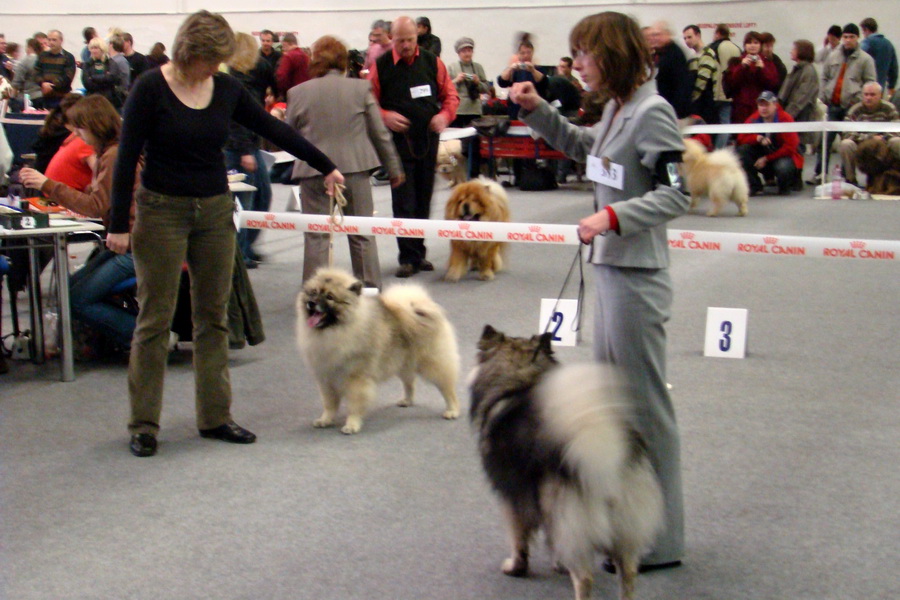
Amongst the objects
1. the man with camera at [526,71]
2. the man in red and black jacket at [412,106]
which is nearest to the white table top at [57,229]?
the man in red and black jacket at [412,106]

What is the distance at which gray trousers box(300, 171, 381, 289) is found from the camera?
5367 millimetres

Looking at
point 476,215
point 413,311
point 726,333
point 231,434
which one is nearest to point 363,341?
point 413,311

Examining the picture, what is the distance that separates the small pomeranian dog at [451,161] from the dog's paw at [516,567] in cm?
768

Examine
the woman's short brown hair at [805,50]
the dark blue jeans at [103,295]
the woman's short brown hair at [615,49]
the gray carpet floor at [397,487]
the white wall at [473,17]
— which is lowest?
the gray carpet floor at [397,487]

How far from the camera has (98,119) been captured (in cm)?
427

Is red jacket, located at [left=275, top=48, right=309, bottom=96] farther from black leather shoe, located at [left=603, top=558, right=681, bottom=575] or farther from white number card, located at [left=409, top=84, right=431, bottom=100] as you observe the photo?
black leather shoe, located at [left=603, top=558, right=681, bottom=575]

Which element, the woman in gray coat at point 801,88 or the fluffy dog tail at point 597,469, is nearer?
the fluffy dog tail at point 597,469

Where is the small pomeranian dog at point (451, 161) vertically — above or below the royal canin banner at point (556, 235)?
above

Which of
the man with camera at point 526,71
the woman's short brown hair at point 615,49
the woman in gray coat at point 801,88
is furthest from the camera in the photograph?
the woman in gray coat at point 801,88

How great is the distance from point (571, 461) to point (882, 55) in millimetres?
11737

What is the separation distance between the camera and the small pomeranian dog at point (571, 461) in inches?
77.9

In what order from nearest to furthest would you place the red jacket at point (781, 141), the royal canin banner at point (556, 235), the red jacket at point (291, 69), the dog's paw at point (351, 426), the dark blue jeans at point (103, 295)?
the dog's paw at point (351, 426)
the dark blue jeans at point (103, 295)
the royal canin banner at point (556, 235)
the red jacket at point (291, 69)
the red jacket at point (781, 141)

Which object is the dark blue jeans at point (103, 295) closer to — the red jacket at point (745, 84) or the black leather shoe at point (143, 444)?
the black leather shoe at point (143, 444)

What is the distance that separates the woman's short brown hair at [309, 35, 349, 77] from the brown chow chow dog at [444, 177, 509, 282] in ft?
4.51
